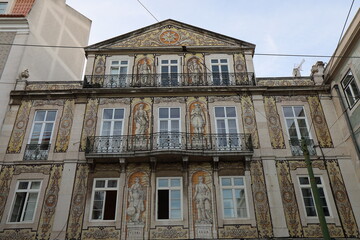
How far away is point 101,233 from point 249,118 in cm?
818

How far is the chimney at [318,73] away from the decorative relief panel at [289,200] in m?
4.94

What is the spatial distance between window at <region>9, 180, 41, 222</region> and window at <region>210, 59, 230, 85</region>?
9594 millimetres

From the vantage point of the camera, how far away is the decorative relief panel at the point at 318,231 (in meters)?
12.7

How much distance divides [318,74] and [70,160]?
12621mm

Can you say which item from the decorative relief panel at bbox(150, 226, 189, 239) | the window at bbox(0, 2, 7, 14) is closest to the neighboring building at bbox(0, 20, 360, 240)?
the decorative relief panel at bbox(150, 226, 189, 239)

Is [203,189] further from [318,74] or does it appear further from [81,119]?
[318,74]

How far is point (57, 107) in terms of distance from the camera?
15875mm

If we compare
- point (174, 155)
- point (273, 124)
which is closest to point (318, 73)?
point (273, 124)

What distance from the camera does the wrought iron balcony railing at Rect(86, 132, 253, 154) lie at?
14.3 metres

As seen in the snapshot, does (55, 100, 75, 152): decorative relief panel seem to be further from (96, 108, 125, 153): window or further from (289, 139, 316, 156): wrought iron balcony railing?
(289, 139, 316, 156): wrought iron balcony railing

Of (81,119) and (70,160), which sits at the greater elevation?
(81,119)

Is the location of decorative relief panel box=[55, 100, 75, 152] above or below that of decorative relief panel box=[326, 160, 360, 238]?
above

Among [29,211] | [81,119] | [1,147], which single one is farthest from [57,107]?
[29,211]

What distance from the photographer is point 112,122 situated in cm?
1541
